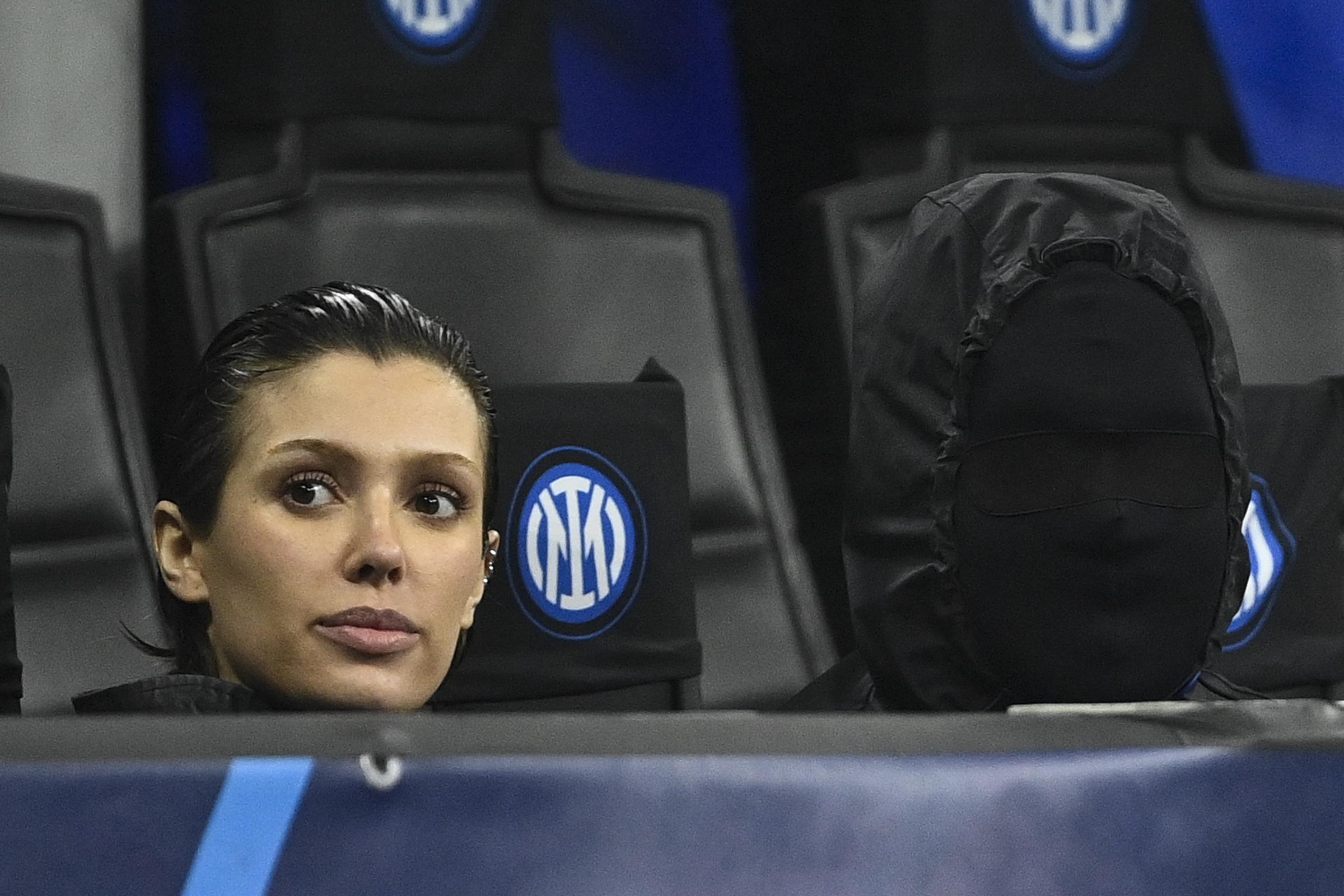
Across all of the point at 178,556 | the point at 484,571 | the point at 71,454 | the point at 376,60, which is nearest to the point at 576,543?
the point at 484,571

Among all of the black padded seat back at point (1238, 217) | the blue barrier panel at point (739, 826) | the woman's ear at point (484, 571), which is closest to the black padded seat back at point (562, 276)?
the black padded seat back at point (1238, 217)

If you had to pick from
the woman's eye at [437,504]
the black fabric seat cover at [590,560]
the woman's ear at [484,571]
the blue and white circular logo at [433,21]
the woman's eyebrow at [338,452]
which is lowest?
the black fabric seat cover at [590,560]

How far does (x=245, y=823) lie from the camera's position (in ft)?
1.22

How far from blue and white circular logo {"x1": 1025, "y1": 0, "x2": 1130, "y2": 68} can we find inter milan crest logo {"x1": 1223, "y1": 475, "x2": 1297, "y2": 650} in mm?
627

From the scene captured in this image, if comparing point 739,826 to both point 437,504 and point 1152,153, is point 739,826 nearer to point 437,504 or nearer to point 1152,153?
point 437,504

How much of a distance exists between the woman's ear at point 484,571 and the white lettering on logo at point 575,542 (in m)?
0.14

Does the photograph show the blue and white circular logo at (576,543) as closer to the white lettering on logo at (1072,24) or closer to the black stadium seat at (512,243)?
the black stadium seat at (512,243)

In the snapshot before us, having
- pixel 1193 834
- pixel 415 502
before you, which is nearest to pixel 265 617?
pixel 415 502

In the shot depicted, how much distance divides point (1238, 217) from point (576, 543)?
93cm

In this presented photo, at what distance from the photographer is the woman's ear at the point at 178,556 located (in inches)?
30.3

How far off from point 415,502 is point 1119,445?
1.00 feet

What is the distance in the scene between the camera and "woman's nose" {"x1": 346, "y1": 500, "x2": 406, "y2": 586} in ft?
2.30

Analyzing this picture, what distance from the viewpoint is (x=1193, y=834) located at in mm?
416

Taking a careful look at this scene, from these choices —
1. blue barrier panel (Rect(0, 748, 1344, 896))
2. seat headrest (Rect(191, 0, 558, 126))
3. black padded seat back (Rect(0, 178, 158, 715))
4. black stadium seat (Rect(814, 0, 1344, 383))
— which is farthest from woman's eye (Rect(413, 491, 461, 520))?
black stadium seat (Rect(814, 0, 1344, 383))
